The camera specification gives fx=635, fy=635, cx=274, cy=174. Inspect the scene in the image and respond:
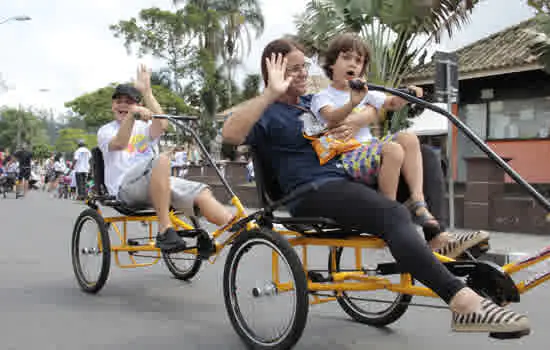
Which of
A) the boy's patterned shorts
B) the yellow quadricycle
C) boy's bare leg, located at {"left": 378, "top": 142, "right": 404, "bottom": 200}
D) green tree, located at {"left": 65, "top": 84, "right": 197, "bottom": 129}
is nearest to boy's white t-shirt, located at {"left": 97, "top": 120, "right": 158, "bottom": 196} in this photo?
the yellow quadricycle

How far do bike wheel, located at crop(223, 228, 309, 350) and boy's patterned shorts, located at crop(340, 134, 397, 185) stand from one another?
1.71 ft

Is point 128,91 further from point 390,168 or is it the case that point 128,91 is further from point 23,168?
point 23,168

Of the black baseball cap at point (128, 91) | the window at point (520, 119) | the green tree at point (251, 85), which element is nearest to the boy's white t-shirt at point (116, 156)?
the black baseball cap at point (128, 91)

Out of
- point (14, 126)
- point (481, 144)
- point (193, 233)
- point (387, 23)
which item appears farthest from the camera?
point (14, 126)

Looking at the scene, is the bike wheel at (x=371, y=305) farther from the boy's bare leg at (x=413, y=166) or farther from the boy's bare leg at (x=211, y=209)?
the boy's bare leg at (x=211, y=209)

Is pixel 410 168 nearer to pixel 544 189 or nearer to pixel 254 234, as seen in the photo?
pixel 254 234

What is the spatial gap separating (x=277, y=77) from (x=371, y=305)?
174 cm

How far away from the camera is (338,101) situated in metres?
3.64

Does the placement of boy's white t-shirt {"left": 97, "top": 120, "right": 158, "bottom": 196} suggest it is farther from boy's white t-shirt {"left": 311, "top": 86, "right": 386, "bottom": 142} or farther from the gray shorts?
boy's white t-shirt {"left": 311, "top": 86, "right": 386, "bottom": 142}

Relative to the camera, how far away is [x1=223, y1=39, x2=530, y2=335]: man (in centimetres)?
277

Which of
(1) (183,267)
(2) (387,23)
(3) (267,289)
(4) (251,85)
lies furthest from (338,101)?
(4) (251,85)

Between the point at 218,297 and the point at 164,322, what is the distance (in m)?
0.87

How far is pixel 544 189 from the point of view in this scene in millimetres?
11031

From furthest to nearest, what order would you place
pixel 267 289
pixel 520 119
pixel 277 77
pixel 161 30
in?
pixel 161 30
pixel 520 119
pixel 267 289
pixel 277 77
